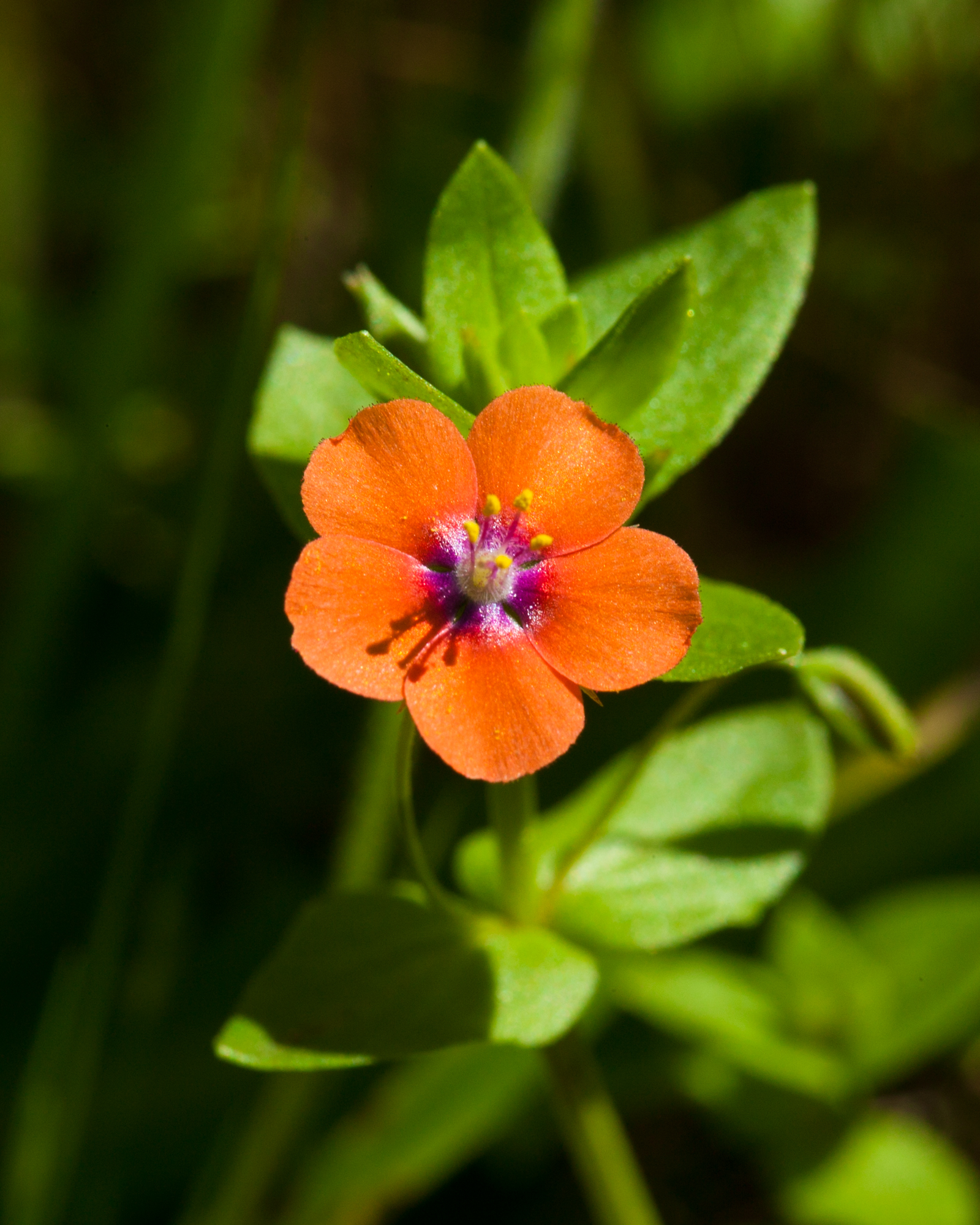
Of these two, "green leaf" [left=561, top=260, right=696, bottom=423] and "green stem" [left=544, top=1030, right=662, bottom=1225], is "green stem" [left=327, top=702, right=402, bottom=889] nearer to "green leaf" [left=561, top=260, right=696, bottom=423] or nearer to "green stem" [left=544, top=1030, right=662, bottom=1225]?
"green stem" [left=544, top=1030, right=662, bottom=1225]

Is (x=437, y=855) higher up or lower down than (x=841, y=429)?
lower down

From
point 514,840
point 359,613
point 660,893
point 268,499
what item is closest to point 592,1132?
point 660,893

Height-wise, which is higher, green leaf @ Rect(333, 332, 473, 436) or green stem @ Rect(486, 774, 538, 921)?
green leaf @ Rect(333, 332, 473, 436)

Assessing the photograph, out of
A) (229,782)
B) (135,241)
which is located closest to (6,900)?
(229,782)

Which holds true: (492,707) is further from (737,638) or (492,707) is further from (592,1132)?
(592,1132)

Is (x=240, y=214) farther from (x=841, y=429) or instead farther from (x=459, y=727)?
(x=459, y=727)

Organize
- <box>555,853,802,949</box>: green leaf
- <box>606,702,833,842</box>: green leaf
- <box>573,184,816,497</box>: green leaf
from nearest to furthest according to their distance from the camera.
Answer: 1. <box>573,184,816,497</box>: green leaf
2. <box>555,853,802,949</box>: green leaf
3. <box>606,702,833,842</box>: green leaf

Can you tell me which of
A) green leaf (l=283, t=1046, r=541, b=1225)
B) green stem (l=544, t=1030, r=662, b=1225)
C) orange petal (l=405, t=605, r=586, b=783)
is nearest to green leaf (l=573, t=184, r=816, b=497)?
orange petal (l=405, t=605, r=586, b=783)

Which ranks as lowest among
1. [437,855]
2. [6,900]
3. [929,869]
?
[6,900]
